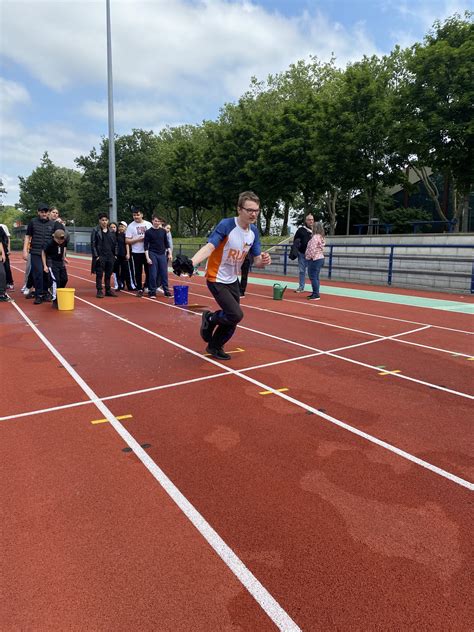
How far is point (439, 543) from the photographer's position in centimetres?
251

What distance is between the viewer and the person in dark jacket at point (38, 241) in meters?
10.8

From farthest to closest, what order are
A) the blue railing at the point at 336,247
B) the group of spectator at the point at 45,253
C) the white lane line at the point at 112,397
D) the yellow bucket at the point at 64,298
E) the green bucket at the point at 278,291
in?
1. the blue railing at the point at 336,247
2. the green bucket at the point at 278,291
3. the group of spectator at the point at 45,253
4. the yellow bucket at the point at 64,298
5. the white lane line at the point at 112,397

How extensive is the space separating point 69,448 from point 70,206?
76.6 metres

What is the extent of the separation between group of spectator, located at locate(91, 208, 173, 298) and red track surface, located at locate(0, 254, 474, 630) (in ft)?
19.2

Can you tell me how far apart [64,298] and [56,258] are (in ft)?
3.19

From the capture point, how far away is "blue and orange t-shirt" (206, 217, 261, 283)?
5559 mm

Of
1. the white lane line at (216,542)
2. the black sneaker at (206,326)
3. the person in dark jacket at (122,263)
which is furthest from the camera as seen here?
the person in dark jacket at (122,263)

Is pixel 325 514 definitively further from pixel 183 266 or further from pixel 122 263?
pixel 122 263

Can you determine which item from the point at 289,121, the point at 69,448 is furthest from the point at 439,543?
the point at 289,121

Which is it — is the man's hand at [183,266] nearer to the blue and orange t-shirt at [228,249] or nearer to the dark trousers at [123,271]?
the blue and orange t-shirt at [228,249]

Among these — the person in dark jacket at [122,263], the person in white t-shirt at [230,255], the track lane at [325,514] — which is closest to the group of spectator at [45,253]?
the person in dark jacket at [122,263]

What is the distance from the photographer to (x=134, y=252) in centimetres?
1262

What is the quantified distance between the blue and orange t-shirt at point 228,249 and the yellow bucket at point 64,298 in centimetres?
532

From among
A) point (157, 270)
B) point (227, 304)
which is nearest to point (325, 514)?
point (227, 304)
